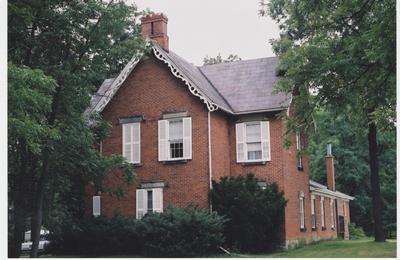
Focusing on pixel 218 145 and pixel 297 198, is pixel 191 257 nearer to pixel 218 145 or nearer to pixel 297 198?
pixel 218 145

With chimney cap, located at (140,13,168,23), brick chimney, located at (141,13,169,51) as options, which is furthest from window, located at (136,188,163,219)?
chimney cap, located at (140,13,168,23)

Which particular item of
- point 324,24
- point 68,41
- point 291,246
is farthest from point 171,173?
point 324,24

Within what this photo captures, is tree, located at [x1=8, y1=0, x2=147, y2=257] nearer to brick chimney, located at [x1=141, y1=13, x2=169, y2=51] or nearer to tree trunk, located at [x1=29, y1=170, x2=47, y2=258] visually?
tree trunk, located at [x1=29, y1=170, x2=47, y2=258]

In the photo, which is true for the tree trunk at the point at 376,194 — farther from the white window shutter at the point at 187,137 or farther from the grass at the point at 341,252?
the white window shutter at the point at 187,137

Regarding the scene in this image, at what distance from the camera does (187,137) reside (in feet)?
82.0

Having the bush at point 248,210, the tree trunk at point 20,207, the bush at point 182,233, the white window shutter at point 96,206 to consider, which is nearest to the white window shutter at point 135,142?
the white window shutter at point 96,206

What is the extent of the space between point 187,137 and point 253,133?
2.93 metres

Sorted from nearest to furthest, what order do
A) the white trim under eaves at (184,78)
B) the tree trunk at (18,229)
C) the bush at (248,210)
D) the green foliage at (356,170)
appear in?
1. the tree trunk at (18,229)
2. the bush at (248,210)
3. the white trim under eaves at (184,78)
4. the green foliage at (356,170)

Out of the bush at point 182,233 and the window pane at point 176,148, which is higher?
the window pane at point 176,148

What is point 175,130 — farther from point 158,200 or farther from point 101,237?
point 101,237

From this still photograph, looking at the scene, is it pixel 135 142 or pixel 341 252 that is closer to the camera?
pixel 341 252

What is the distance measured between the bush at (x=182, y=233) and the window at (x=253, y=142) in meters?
4.01

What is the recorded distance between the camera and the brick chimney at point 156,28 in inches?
1081

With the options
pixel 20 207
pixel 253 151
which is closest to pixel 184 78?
pixel 253 151
